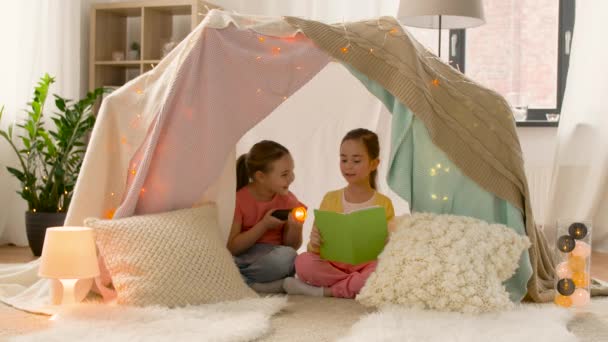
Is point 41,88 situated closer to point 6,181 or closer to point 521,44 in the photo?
point 6,181

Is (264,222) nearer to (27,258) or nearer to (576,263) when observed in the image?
(576,263)

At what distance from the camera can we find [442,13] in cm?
364

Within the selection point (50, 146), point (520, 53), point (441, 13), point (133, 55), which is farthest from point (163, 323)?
point (520, 53)

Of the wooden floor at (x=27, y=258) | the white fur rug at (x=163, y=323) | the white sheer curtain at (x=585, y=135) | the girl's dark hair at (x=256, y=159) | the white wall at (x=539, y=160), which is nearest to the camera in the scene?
the white fur rug at (x=163, y=323)

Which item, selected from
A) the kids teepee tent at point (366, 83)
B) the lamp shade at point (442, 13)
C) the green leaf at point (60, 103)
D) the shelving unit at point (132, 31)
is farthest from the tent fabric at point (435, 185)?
the shelving unit at point (132, 31)

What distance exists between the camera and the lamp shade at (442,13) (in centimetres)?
365

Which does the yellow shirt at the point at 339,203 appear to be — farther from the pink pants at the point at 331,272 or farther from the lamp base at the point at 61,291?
the lamp base at the point at 61,291

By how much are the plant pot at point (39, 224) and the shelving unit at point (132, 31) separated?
39.3 inches

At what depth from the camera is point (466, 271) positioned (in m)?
2.27

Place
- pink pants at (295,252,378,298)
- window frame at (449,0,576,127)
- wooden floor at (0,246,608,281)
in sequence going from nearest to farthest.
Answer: pink pants at (295,252,378,298), wooden floor at (0,246,608,281), window frame at (449,0,576,127)

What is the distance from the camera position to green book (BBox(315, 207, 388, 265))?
8.24 ft

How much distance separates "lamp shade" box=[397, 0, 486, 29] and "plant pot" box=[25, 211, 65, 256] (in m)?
1.90

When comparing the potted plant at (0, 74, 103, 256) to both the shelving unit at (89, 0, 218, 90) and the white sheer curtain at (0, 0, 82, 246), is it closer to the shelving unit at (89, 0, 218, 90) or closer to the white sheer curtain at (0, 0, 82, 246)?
the white sheer curtain at (0, 0, 82, 246)

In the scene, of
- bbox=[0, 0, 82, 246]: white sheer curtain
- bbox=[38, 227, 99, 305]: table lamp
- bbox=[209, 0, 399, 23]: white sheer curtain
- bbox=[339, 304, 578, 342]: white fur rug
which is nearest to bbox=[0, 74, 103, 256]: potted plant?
bbox=[0, 0, 82, 246]: white sheer curtain
